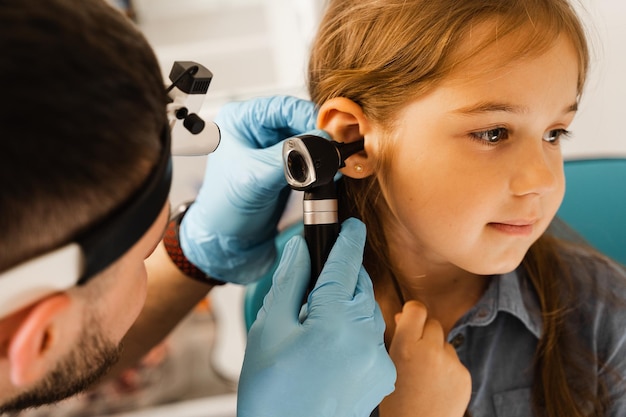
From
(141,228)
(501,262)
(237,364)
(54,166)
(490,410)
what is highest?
(54,166)

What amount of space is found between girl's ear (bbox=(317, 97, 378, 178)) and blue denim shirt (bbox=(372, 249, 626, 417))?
0.33m

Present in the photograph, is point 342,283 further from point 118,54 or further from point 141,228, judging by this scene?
point 118,54

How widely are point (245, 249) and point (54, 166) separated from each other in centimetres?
66

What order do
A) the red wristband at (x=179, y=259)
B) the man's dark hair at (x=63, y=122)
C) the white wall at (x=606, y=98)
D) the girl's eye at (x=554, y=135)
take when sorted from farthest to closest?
the white wall at (x=606, y=98)
the red wristband at (x=179, y=259)
the girl's eye at (x=554, y=135)
the man's dark hair at (x=63, y=122)

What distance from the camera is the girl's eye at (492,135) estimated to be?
88 centimetres

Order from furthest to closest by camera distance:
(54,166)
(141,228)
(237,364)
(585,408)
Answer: (237,364) → (585,408) → (141,228) → (54,166)

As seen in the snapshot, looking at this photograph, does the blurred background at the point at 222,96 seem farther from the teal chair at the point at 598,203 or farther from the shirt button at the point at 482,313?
the shirt button at the point at 482,313

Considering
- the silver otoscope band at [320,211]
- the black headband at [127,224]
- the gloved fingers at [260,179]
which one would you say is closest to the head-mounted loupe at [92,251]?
the black headband at [127,224]

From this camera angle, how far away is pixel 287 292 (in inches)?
33.7

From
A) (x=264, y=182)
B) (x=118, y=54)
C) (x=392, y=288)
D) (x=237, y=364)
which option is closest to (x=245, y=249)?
(x=264, y=182)

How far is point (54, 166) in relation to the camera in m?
0.55

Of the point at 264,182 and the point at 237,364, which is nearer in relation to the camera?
the point at 264,182

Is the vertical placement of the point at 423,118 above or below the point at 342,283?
above

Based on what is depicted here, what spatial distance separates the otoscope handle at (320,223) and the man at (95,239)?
2 cm
